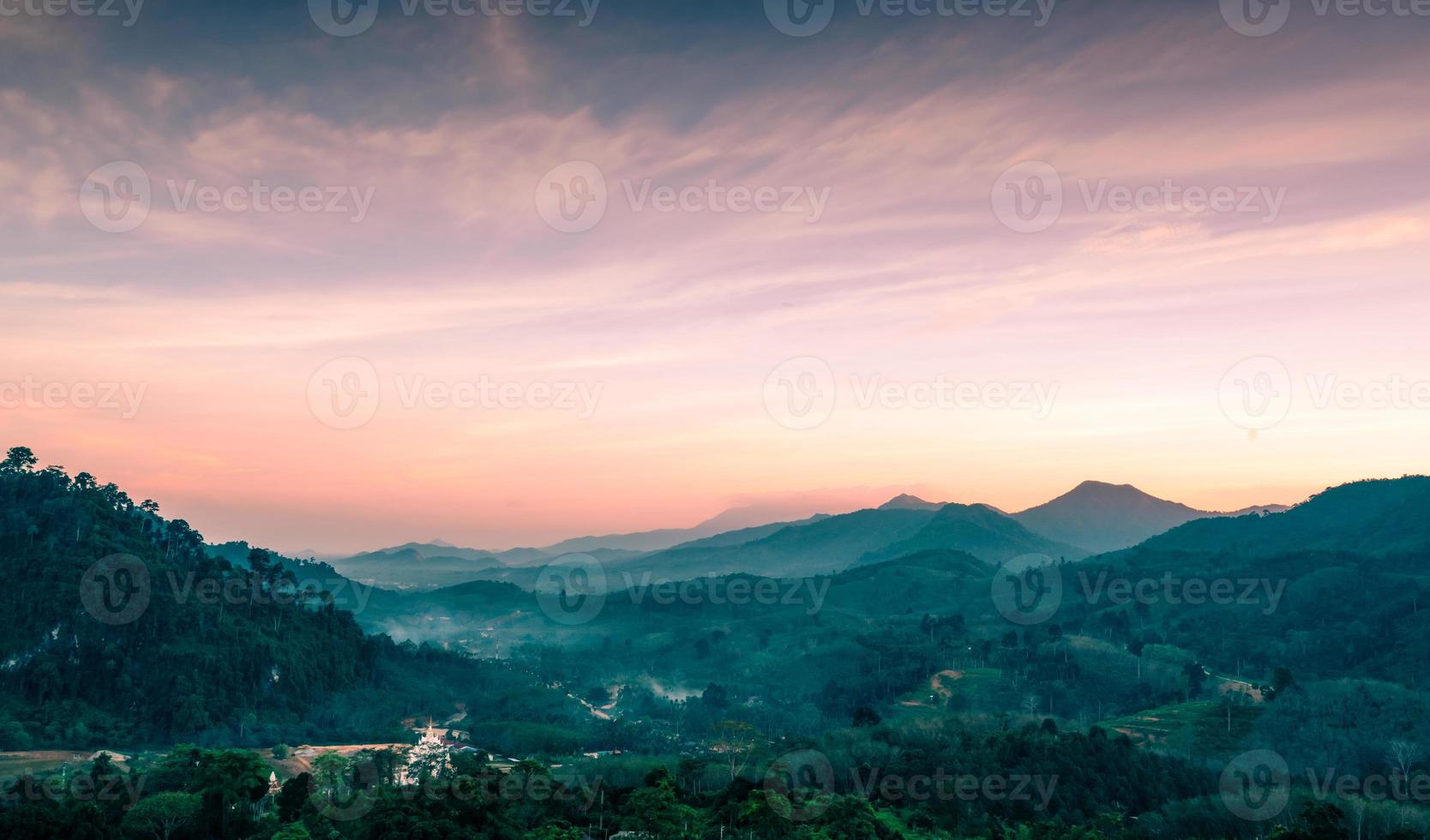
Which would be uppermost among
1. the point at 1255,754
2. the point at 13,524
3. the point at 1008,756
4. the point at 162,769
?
the point at 13,524

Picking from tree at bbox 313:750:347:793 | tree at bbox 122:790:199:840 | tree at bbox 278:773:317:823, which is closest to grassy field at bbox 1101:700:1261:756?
tree at bbox 313:750:347:793

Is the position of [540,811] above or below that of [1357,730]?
above

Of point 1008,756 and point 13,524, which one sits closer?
point 1008,756

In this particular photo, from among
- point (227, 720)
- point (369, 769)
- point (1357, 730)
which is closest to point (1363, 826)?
point (1357, 730)

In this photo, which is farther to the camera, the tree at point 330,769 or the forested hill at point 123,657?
the forested hill at point 123,657

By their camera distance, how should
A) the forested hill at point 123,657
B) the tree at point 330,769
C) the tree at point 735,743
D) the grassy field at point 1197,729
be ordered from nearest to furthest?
the tree at point 330,769, the tree at point 735,743, the forested hill at point 123,657, the grassy field at point 1197,729

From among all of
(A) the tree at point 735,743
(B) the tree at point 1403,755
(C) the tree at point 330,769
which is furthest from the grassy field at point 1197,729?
(C) the tree at point 330,769

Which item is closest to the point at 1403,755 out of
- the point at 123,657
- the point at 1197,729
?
the point at 1197,729

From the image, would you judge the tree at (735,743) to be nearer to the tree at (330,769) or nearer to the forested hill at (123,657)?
the tree at (330,769)

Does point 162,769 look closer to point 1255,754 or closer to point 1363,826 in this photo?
point 1363,826
